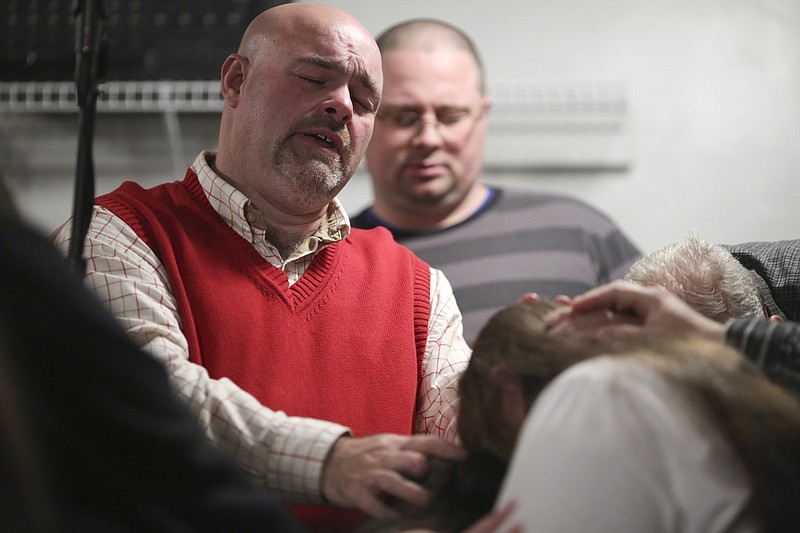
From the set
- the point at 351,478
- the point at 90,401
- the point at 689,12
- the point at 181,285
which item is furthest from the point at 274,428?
the point at 689,12

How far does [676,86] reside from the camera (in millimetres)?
2658

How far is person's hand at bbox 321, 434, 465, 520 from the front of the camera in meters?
0.87

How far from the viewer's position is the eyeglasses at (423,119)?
2.20 meters

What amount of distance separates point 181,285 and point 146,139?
1650mm

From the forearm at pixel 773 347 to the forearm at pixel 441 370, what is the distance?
→ 0.43 metres

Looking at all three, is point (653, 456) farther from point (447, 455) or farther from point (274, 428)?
point (274, 428)

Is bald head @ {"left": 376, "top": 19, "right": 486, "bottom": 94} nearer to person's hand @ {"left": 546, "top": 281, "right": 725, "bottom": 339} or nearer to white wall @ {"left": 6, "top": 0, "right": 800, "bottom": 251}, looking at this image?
white wall @ {"left": 6, "top": 0, "right": 800, "bottom": 251}

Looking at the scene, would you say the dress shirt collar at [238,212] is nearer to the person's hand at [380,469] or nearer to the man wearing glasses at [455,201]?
the person's hand at [380,469]

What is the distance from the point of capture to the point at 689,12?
2.66 m

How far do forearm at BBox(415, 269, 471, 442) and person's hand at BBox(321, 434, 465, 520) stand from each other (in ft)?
0.82

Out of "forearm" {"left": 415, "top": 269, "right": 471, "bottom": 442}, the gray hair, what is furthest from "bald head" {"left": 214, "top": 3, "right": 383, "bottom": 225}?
the gray hair

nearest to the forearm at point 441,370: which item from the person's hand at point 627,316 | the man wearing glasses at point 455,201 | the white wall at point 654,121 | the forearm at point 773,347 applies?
the person's hand at point 627,316

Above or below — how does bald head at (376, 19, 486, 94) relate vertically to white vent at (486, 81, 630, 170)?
above

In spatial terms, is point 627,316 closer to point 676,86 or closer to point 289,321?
point 289,321
